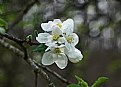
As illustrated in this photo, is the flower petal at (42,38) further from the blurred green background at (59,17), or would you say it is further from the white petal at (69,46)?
the blurred green background at (59,17)

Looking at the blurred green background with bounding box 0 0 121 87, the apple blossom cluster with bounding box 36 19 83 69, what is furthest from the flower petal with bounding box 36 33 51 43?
the blurred green background with bounding box 0 0 121 87

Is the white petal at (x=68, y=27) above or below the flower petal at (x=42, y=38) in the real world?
above

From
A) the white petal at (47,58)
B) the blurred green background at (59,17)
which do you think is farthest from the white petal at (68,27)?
the blurred green background at (59,17)

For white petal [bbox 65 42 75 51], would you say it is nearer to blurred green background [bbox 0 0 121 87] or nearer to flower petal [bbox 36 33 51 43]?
flower petal [bbox 36 33 51 43]

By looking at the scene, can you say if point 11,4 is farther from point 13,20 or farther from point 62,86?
point 62,86

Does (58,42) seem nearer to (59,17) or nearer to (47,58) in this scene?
(47,58)

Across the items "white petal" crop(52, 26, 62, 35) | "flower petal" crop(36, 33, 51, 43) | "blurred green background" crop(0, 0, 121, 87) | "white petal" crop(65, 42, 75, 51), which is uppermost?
"white petal" crop(52, 26, 62, 35)

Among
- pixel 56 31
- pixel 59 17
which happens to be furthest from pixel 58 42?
pixel 59 17

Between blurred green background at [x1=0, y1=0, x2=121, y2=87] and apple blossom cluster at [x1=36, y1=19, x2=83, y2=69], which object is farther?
blurred green background at [x1=0, y1=0, x2=121, y2=87]
